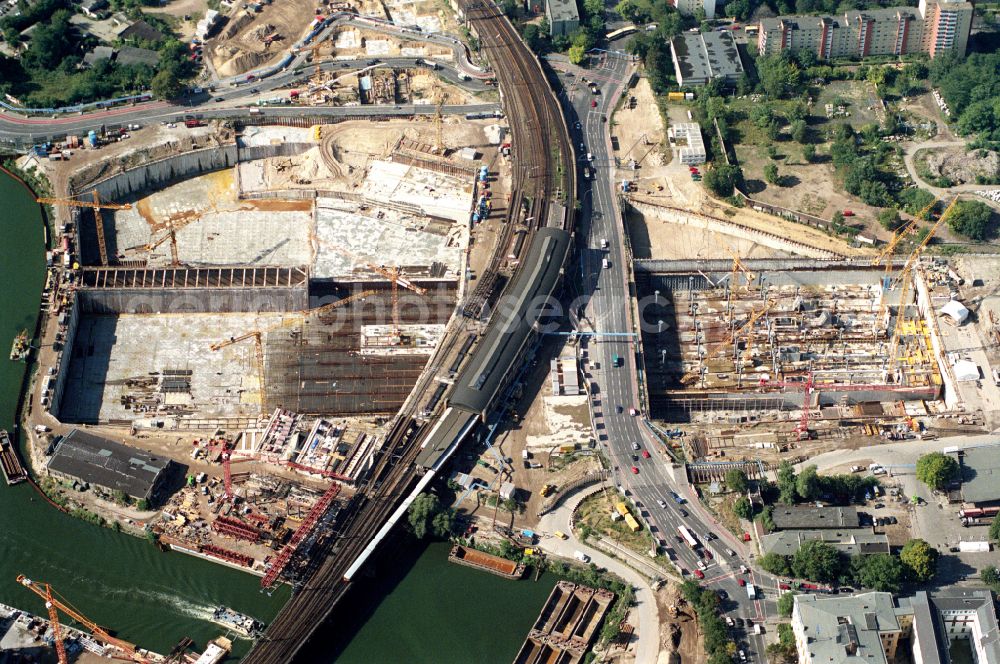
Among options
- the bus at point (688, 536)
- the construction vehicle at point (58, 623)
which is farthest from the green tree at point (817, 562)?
the construction vehicle at point (58, 623)

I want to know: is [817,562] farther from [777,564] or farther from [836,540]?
[836,540]

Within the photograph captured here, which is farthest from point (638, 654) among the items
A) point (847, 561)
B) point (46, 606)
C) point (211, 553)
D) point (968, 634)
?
point (46, 606)

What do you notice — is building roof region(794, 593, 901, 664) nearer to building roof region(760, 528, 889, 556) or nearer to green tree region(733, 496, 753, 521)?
building roof region(760, 528, 889, 556)

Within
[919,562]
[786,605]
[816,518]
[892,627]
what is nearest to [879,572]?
[919,562]

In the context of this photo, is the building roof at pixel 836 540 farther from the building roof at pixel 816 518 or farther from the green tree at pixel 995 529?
the green tree at pixel 995 529

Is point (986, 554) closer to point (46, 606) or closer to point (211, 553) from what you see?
point (211, 553)
